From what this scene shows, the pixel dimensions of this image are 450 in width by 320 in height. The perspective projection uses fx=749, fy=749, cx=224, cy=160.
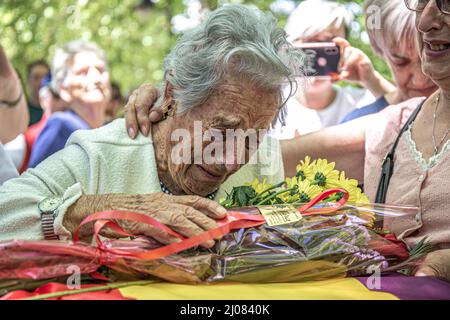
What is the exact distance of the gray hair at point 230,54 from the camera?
109 inches

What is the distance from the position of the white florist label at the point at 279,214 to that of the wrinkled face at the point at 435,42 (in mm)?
1018

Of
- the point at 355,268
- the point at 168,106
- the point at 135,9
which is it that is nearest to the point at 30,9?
the point at 135,9

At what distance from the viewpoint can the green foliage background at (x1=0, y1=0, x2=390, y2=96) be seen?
13695 millimetres

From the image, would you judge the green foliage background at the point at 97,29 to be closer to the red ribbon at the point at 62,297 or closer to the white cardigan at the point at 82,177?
the white cardigan at the point at 82,177

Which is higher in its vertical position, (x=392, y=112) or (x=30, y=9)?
(x=30, y=9)

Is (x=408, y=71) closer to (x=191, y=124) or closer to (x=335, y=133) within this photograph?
(x=335, y=133)

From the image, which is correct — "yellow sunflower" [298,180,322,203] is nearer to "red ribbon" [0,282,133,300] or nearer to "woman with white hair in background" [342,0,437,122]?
"red ribbon" [0,282,133,300]

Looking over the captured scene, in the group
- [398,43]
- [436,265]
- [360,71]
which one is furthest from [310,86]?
[436,265]

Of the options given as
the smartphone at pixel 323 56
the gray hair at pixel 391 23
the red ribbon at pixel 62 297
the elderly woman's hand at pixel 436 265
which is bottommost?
the elderly woman's hand at pixel 436 265

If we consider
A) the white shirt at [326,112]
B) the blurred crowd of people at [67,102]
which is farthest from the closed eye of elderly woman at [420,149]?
the blurred crowd of people at [67,102]

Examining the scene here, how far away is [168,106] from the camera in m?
3.01

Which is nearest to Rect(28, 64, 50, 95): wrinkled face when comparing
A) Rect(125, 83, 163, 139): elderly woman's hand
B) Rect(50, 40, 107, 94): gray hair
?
Rect(50, 40, 107, 94): gray hair

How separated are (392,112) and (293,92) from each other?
26.4 inches
